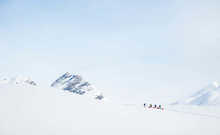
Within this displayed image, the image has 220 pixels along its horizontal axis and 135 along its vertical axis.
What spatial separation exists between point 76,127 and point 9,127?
8.82ft

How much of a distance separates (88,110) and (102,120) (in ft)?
3.74

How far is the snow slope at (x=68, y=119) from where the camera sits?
379 inches

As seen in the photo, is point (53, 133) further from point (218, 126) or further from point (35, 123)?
point (218, 126)

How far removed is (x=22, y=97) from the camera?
11812mm

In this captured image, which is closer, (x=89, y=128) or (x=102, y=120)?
(x=89, y=128)

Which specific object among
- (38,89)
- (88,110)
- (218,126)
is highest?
(38,89)

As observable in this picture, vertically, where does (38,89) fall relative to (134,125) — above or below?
above

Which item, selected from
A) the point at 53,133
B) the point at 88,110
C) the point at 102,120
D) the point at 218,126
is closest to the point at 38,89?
the point at 88,110

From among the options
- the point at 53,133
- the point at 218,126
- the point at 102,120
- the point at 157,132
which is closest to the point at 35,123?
the point at 53,133

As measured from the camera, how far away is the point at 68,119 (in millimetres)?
11070

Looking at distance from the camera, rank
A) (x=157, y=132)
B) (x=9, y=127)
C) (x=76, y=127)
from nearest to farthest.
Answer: (x=9, y=127), (x=76, y=127), (x=157, y=132)

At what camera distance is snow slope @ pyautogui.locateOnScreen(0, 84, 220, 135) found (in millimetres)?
9629

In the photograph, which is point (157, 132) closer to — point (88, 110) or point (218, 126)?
point (88, 110)

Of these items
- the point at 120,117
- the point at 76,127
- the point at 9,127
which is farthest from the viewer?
the point at 120,117
